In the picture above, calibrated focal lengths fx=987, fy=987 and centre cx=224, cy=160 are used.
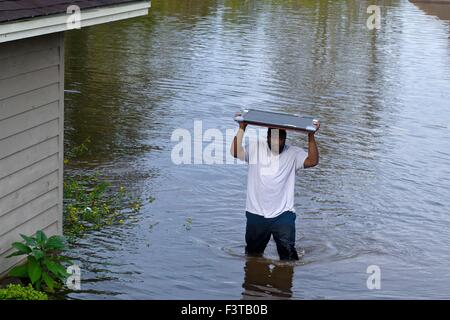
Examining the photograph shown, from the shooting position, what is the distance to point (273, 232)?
968 centimetres

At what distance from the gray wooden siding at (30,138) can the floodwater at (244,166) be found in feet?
2.67

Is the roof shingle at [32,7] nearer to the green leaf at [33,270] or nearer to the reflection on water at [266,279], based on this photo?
the green leaf at [33,270]

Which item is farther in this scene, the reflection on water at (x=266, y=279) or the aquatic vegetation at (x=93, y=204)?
the aquatic vegetation at (x=93, y=204)

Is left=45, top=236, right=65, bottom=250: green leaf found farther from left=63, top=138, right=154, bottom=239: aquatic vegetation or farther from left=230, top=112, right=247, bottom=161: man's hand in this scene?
left=63, top=138, right=154, bottom=239: aquatic vegetation

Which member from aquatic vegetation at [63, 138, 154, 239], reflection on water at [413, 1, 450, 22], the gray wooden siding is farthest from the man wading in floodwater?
reflection on water at [413, 1, 450, 22]

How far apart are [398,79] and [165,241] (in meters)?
13.8

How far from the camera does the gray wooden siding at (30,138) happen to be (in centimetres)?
854

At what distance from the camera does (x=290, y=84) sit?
871 inches

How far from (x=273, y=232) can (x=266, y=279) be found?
1.80ft

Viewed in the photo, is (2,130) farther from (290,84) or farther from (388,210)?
(290,84)

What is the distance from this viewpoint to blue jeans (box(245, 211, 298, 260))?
955 cm

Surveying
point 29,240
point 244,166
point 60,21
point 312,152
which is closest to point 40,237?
point 29,240

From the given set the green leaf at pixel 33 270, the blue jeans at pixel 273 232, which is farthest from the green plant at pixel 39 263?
the blue jeans at pixel 273 232
